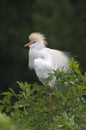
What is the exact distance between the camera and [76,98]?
6.96 meters

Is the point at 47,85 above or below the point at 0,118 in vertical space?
above

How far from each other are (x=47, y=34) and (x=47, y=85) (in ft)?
36.7

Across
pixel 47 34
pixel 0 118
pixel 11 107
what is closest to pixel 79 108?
pixel 11 107

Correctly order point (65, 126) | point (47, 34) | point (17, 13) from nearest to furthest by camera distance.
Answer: point (65, 126) < point (47, 34) < point (17, 13)

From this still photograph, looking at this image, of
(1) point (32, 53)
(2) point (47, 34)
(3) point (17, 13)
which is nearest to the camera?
(1) point (32, 53)

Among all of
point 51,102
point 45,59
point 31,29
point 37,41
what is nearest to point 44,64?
point 45,59

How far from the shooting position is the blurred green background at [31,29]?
1830 cm

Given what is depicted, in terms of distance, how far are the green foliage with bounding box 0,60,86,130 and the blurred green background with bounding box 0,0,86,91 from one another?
10.3 m

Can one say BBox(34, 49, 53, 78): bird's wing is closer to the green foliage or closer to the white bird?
the white bird

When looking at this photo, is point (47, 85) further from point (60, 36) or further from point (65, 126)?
point (60, 36)

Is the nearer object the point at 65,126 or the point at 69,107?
the point at 65,126

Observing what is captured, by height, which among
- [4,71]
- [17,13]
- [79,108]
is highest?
[17,13]

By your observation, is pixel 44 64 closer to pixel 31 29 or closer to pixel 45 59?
pixel 45 59

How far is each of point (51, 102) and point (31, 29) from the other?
38.8 feet
